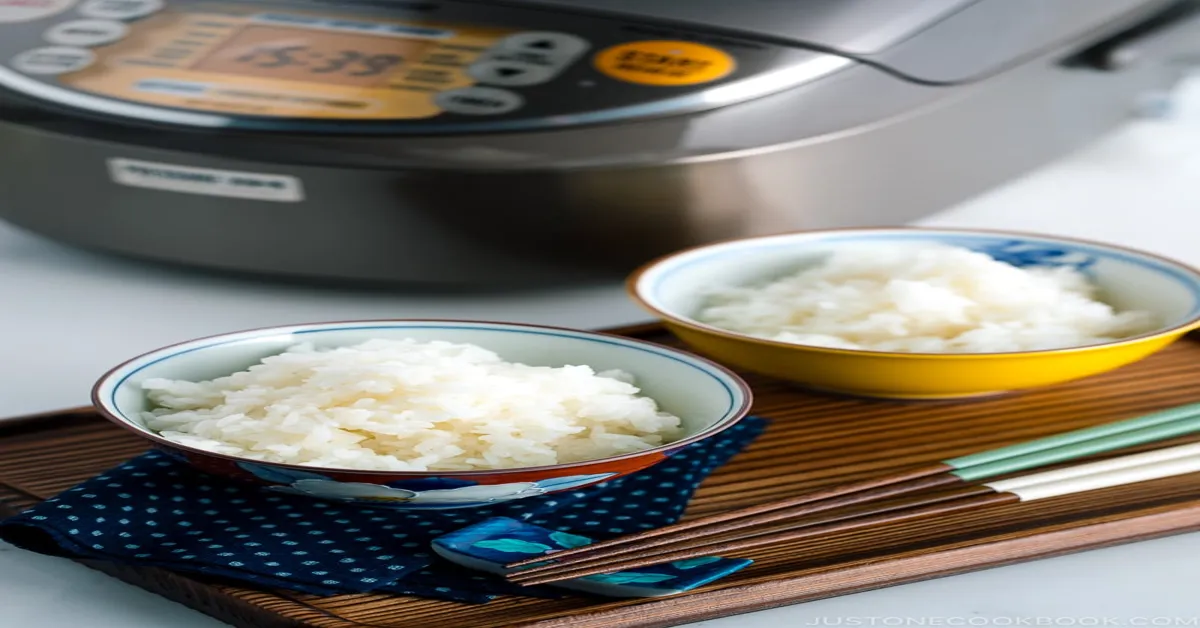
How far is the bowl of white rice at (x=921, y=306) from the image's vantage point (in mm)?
606

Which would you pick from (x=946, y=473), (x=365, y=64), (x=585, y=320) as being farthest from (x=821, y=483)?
(x=365, y=64)

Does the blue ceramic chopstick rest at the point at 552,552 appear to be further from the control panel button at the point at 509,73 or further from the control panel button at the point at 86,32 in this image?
the control panel button at the point at 86,32

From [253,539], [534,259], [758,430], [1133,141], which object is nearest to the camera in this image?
[253,539]

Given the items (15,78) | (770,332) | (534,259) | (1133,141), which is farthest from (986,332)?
(1133,141)

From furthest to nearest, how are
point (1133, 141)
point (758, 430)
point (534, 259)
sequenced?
1. point (1133, 141)
2. point (534, 259)
3. point (758, 430)

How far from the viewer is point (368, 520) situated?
1.60 feet

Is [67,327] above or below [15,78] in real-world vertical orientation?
below

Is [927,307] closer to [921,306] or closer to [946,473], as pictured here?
[921,306]

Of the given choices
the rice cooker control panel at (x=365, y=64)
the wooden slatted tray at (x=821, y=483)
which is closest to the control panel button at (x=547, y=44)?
the rice cooker control panel at (x=365, y=64)

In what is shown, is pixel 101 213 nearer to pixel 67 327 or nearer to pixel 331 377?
pixel 67 327

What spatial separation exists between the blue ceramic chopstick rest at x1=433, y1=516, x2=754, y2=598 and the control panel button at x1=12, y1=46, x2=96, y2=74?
51cm

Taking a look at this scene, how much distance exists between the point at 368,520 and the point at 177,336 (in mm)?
339

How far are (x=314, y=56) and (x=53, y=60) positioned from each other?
0.17m

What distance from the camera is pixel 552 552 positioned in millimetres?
452
